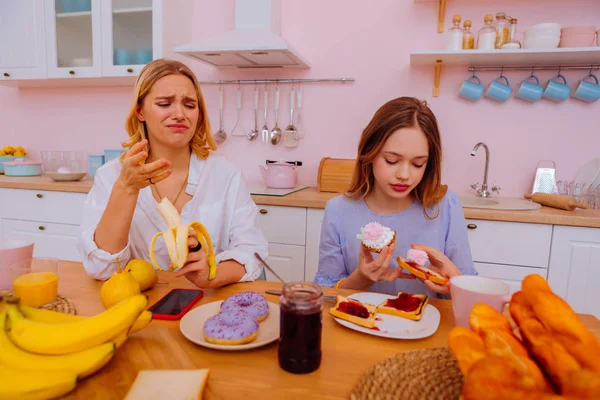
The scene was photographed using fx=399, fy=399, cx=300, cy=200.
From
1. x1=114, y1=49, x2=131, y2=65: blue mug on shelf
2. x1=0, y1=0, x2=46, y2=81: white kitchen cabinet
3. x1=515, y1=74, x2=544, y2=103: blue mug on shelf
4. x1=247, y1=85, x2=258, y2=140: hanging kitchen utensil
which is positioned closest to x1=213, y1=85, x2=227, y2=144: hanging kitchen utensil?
x1=247, y1=85, x2=258, y2=140: hanging kitchen utensil

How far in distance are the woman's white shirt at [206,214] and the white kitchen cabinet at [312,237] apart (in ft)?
2.48

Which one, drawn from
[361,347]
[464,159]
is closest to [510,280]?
[464,159]

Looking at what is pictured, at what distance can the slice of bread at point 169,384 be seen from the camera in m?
0.60

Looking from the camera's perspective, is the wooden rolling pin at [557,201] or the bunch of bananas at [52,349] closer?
the bunch of bananas at [52,349]

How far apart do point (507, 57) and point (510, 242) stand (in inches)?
42.4

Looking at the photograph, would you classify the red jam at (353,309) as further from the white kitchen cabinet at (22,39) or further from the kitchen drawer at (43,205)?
the white kitchen cabinet at (22,39)

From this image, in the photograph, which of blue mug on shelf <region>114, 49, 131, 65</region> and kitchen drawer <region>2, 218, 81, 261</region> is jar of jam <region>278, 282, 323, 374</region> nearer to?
kitchen drawer <region>2, 218, 81, 261</region>

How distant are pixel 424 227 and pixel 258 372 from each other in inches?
38.8

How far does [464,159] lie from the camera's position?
2627 millimetres

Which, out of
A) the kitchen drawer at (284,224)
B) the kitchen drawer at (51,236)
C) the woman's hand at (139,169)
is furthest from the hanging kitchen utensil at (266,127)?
the woman's hand at (139,169)

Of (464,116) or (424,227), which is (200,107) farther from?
(464,116)

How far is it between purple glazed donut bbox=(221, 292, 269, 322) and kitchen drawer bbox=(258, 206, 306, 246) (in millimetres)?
1367

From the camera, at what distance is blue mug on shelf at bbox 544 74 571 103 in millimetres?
2373

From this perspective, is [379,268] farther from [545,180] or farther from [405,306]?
[545,180]
